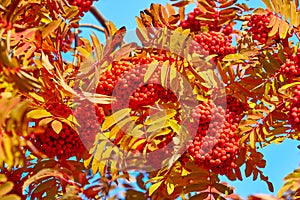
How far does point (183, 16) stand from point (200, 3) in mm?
133

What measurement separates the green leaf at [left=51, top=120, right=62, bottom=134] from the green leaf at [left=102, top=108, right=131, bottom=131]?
0.19 m

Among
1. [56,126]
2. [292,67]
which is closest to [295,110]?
[292,67]

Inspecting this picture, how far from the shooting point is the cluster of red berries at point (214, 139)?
270 centimetres

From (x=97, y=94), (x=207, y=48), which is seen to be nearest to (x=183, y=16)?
(x=207, y=48)

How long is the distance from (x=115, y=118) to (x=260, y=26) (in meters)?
0.89

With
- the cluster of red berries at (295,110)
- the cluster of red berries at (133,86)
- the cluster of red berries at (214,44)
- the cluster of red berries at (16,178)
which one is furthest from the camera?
the cluster of red berries at (214,44)

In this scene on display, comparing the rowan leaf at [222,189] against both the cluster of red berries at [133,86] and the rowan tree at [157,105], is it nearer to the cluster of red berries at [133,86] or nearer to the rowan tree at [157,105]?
the rowan tree at [157,105]

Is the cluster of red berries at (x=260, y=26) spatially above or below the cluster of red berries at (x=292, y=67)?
above

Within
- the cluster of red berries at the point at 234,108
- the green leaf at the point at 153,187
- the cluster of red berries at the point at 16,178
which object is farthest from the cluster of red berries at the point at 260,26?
the cluster of red berries at the point at 16,178

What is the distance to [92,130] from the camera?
Answer: 2.77m

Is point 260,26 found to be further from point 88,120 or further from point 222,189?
point 88,120

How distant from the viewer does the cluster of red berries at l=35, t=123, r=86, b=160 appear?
2734 mm

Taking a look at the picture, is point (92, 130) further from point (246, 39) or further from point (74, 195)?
point (246, 39)

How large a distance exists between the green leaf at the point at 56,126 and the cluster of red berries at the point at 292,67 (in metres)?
0.98
